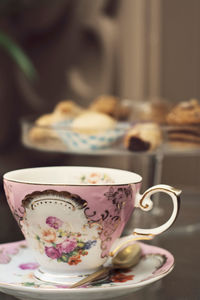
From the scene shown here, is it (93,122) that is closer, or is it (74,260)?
(74,260)

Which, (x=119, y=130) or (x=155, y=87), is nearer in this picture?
(x=119, y=130)

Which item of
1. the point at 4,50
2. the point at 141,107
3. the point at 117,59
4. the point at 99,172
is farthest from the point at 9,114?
the point at 99,172

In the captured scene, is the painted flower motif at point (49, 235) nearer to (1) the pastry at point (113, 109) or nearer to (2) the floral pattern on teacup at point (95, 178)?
(2) the floral pattern on teacup at point (95, 178)

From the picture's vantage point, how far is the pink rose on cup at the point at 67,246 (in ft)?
1.31

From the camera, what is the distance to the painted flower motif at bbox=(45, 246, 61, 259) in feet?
1.33

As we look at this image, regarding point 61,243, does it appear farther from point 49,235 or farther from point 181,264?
point 181,264

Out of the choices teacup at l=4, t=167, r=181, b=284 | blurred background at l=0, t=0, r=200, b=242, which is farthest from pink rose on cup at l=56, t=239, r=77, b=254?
blurred background at l=0, t=0, r=200, b=242

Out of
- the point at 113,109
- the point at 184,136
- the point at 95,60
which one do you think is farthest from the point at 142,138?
the point at 95,60

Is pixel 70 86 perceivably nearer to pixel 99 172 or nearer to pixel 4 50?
pixel 4 50

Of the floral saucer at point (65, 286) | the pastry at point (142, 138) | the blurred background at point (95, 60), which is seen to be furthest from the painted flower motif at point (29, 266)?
the blurred background at point (95, 60)

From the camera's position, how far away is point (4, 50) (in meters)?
1.44

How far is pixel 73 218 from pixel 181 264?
142mm

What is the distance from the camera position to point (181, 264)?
476 mm

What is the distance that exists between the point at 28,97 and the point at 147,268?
114 centimetres
